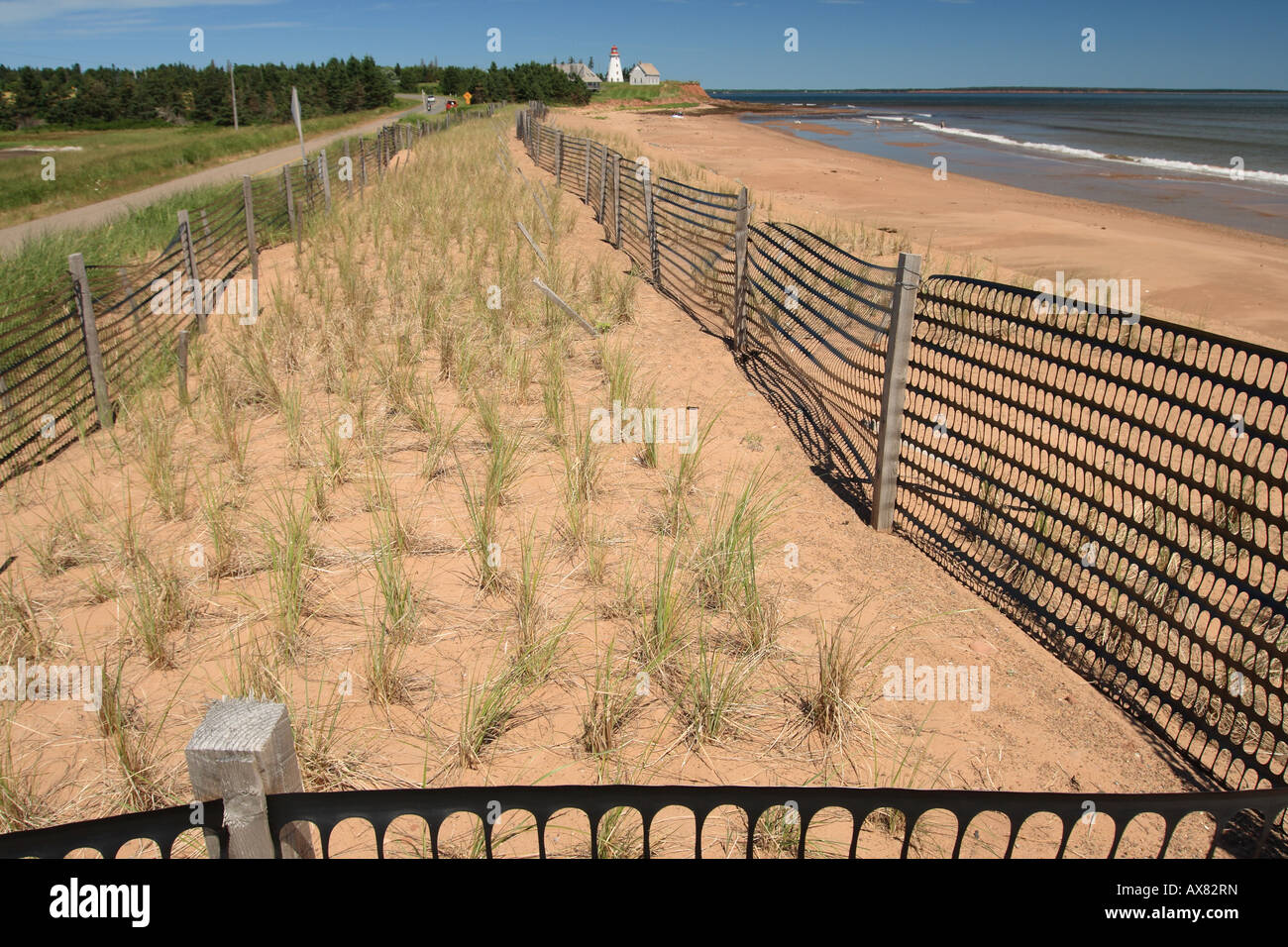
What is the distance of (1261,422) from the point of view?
19.7 feet

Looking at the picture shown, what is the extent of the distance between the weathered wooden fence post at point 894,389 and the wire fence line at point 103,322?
533cm

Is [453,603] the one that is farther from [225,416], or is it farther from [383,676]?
[225,416]

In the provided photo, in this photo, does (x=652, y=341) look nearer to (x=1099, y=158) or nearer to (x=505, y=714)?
(x=505, y=714)

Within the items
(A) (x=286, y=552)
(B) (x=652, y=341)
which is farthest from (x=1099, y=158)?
(A) (x=286, y=552)

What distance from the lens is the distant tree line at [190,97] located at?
71625 millimetres

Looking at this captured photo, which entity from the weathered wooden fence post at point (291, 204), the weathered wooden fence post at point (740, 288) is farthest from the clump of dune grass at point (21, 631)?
the weathered wooden fence post at point (291, 204)

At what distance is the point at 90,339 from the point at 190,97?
8992 centimetres

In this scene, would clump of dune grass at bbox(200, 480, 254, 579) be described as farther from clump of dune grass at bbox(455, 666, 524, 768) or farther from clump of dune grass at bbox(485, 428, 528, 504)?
clump of dune grass at bbox(455, 666, 524, 768)

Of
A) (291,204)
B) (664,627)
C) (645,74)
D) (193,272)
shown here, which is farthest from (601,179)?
(645,74)

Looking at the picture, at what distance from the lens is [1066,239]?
14.3 metres

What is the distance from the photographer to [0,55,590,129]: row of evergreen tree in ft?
237

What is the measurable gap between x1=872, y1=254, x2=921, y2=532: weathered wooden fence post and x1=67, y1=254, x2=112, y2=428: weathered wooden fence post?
18.5 ft

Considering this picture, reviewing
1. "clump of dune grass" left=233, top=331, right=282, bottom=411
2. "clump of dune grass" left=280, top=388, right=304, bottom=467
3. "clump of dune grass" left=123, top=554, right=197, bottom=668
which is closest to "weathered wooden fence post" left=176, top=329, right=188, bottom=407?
"clump of dune grass" left=233, top=331, right=282, bottom=411
